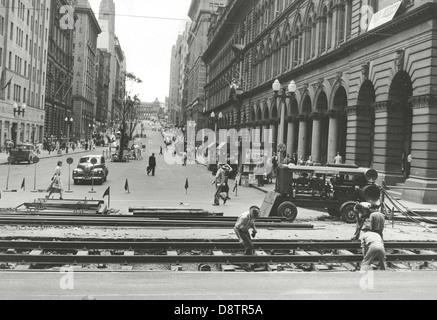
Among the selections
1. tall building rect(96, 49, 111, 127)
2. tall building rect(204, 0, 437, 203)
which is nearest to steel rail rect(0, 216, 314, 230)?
tall building rect(204, 0, 437, 203)

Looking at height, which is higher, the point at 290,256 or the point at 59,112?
the point at 59,112

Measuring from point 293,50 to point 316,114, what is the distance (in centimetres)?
964

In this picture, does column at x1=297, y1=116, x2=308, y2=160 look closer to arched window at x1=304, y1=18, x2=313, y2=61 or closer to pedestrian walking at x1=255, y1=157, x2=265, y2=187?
arched window at x1=304, y1=18, x2=313, y2=61

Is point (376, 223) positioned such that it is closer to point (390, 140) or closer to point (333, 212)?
point (333, 212)

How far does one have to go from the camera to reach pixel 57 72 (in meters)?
96.8

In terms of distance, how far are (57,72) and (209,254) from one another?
90255 mm

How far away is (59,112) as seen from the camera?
333 feet

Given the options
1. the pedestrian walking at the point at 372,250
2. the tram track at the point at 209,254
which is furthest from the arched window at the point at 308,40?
the pedestrian walking at the point at 372,250

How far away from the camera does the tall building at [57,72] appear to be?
294 ft

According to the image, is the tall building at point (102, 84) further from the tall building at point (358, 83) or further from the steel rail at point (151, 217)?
the steel rail at point (151, 217)

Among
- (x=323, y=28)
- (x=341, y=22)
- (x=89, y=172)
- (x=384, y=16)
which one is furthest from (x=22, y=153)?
(x=384, y=16)

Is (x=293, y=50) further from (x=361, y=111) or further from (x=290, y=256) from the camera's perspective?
(x=290, y=256)

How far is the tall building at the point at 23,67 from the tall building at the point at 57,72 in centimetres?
451
